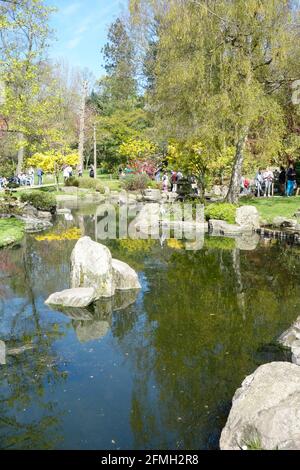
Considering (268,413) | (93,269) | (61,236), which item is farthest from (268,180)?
(268,413)

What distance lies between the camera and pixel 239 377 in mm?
6430

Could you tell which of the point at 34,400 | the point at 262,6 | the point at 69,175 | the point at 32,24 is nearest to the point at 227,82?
the point at 262,6

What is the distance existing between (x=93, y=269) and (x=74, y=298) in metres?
0.77

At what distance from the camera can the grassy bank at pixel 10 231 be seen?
15.6 meters

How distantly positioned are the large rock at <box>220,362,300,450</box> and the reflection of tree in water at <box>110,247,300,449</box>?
1.80 feet

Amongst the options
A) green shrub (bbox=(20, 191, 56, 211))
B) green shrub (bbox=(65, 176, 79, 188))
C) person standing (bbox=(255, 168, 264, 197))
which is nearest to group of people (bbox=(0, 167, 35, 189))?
green shrub (bbox=(65, 176, 79, 188))

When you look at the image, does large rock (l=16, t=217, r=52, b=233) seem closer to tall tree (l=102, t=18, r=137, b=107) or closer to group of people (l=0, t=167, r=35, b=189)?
group of people (l=0, t=167, r=35, b=189)

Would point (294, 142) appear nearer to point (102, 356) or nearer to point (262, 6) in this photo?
point (262, 6)

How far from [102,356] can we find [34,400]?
147 cm

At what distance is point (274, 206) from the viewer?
20297 mm

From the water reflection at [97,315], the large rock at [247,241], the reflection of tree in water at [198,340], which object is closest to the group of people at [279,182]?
the large rock at [247,241]

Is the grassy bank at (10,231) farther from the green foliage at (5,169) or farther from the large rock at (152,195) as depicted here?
the green foliage at (5,169)

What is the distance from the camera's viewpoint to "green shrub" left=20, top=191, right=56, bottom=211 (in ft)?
72.0

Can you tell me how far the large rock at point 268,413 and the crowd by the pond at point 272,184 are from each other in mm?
20096
